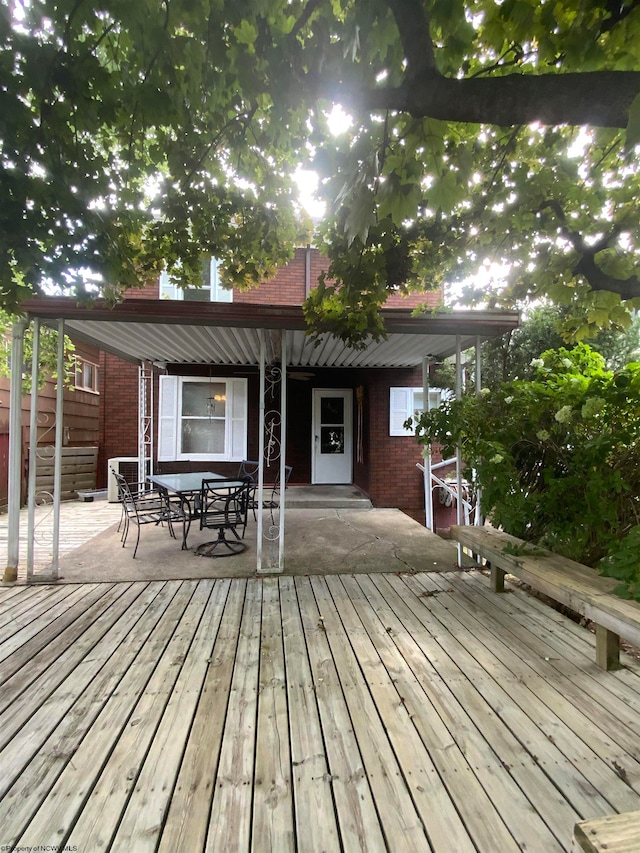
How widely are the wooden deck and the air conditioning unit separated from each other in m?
5.51

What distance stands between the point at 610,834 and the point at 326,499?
6.60 m

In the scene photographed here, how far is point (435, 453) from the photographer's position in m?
7.96

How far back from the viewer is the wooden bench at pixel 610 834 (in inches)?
40.8

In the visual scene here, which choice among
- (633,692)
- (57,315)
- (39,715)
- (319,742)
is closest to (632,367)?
(633,692)

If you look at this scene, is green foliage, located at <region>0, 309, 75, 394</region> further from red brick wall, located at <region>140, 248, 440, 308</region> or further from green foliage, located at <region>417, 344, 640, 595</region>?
green foliage, located at <region>417, 344, 640, 595</region>

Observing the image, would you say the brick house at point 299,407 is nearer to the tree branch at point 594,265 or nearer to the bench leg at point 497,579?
the tree branch at point 594,265


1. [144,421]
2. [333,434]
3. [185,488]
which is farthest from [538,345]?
[144,421]

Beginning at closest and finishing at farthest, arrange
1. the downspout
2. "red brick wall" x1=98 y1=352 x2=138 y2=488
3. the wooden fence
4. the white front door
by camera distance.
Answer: the downspout < the wooden fence < the white front door < "red brick wall" x1=98 y1=352 x2=138 y2=488

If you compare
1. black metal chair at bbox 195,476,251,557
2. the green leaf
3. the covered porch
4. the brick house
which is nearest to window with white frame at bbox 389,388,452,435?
the brick house

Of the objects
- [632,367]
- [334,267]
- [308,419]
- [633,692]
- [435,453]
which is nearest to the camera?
[633,692]

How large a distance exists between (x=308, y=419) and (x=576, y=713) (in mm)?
7452

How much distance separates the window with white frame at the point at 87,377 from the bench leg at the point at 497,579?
10410 millimetres

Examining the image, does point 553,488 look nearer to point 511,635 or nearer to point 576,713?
point 511,635

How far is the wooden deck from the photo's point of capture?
1.47 m
